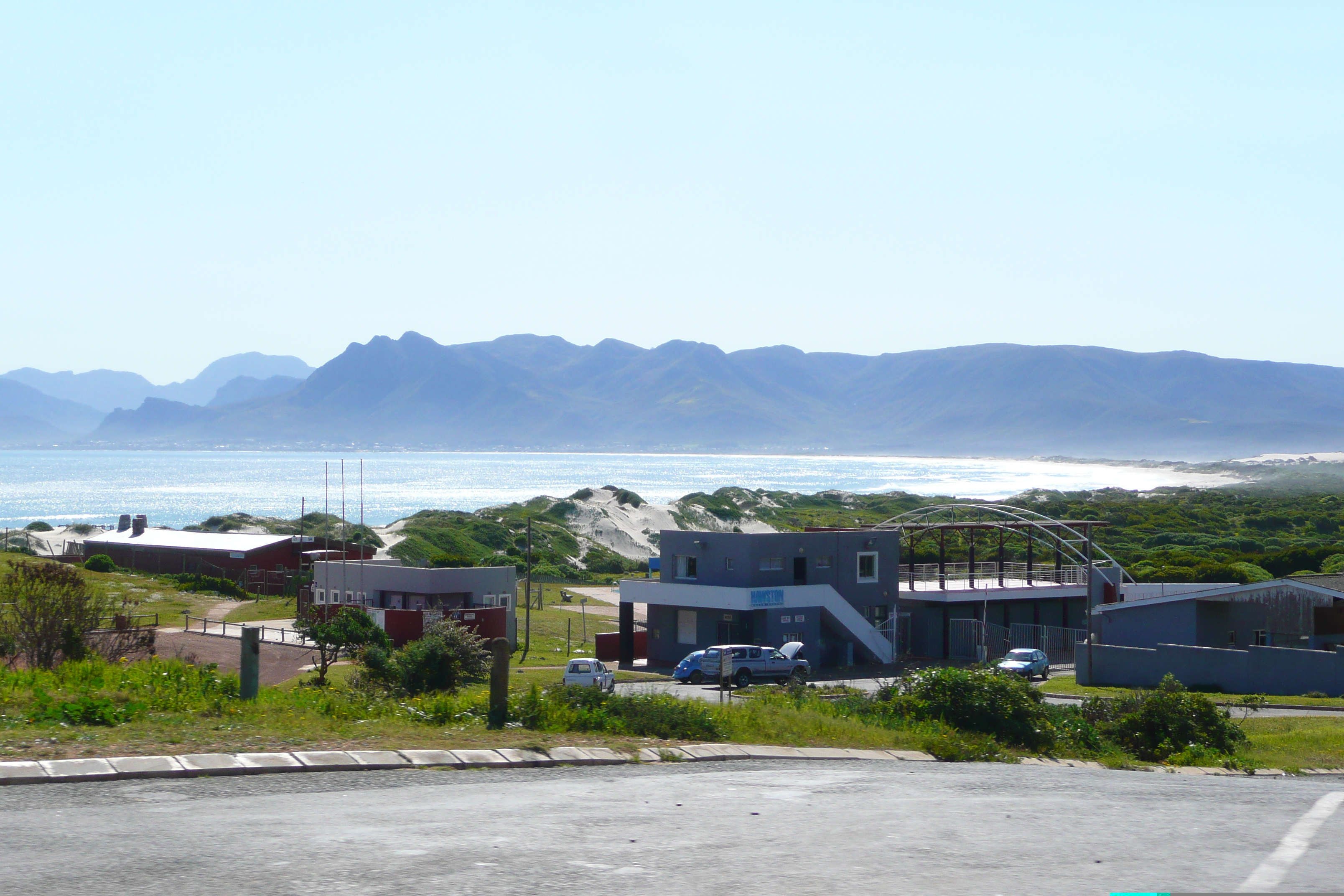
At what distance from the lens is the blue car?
3906 centimetres

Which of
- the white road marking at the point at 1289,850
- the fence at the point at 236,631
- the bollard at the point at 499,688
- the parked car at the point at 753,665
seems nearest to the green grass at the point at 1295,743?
the white road marking at the point at 1289,850

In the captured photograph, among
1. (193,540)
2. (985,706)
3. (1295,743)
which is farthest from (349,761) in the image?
(193,540)

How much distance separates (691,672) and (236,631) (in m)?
21.1

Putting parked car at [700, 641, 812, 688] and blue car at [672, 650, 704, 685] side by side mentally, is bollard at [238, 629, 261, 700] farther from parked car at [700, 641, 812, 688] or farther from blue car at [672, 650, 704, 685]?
blue car at [672, 650, 704, 685]

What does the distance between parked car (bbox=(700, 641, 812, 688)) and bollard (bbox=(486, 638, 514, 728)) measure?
24.9m

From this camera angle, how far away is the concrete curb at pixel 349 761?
9.29 m

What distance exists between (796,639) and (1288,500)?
13713cm

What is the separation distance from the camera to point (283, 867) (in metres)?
6.93

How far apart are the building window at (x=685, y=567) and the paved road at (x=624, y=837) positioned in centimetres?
3502

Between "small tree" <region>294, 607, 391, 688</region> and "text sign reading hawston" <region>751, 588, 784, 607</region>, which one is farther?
"text sign reading hawston" <region>751, 588, 784, 607</region>

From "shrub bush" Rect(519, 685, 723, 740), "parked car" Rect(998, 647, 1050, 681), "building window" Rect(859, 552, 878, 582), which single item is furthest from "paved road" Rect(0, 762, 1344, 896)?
"building window" Rect(859, 552, 878, 582)

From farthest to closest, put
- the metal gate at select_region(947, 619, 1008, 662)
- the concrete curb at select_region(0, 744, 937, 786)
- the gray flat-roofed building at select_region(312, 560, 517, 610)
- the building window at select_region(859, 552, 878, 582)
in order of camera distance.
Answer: the gray flat-roofed building at select_region(312, 560, 517, 610), the metal gate at select_region(947, 619, 1008, 662), the building window at select_region(859, 552, 878, 582), the concrete curb at select_region(0, 744, 937, 786)

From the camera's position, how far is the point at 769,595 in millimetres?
43500

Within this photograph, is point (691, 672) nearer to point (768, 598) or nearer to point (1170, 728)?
point (768, 598)
